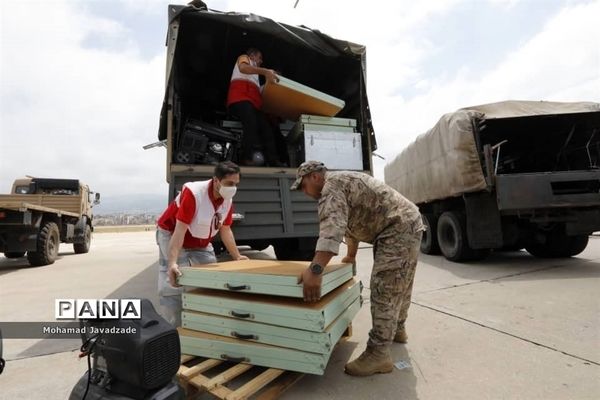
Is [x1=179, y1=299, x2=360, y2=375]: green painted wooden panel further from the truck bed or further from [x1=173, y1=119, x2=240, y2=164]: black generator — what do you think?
the truck bed

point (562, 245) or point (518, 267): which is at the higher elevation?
point (562, 245)

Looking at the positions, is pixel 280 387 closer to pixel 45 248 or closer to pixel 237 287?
pixel 237 287

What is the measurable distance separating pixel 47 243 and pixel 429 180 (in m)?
8.51

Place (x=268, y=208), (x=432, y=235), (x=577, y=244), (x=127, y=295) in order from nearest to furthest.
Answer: (x=268, y=208), (x=127, y=295), (x=577, y=244), (x=432, y=235)

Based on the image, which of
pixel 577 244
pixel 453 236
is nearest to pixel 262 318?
pixel 453 236

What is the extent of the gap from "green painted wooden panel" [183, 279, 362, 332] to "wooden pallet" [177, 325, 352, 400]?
284mm

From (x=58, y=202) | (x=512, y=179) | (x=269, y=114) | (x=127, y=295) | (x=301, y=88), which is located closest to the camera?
(x=301, y=88)

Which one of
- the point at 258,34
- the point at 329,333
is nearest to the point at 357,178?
the point at 329,333

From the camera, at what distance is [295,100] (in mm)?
4203

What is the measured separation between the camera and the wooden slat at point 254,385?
1.62m

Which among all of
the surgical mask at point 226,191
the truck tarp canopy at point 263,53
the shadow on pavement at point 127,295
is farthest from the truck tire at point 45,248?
the surgical mask at point 226,191

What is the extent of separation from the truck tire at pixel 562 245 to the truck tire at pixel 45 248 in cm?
1026

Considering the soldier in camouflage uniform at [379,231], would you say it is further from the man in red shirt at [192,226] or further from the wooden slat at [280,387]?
the man in red shirt at [192,226]

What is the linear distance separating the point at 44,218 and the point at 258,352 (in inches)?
330
